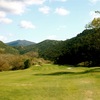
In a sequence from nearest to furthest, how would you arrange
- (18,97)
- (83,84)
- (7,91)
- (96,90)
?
1. (18,97)
2. (7,91)
3. (96,90)
4. (83,84)

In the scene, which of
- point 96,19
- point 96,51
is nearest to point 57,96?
point 96,19

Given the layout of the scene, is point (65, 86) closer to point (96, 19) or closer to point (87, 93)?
point (87, 93)

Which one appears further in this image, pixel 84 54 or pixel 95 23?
pixel 84 54

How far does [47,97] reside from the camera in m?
22.2

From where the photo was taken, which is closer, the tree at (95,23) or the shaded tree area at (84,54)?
the tree at (95,23)

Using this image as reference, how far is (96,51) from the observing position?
125438 millimetres

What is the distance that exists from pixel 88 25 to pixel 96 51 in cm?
7705

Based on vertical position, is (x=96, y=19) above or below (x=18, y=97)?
above

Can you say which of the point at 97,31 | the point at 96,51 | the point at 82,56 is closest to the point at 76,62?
the point at 82,56

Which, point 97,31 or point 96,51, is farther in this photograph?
point 96,51

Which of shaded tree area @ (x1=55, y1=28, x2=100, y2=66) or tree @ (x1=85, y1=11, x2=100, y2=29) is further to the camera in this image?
shaded tree area @ (x1=55, y1=28, x2=100, y2=66)

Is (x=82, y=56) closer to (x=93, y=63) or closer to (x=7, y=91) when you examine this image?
(x=93, y=63)

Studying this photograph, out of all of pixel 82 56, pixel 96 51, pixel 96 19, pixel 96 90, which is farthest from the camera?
pixel 82 56

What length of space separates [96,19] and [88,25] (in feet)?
8.32
